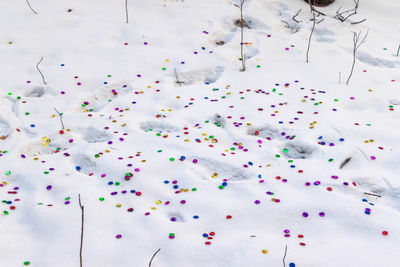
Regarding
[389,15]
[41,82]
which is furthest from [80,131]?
[389,15]

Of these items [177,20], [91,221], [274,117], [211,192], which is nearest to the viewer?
[91,221]

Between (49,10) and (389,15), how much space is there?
14.7 ft

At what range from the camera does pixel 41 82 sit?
414cm

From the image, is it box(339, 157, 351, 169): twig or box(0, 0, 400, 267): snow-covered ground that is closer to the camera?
box(0, 0, 400, 267): snow-covered ground

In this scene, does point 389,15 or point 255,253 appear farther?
point 389,15

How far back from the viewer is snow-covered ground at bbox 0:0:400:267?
247cm

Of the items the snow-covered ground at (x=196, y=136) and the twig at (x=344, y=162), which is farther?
the twig at (x=344, y=162)

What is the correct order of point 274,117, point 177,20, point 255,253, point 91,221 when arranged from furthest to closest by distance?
point 177,20 < point 274,117 < point 91,221 < point 255,253

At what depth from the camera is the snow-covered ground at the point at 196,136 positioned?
8.09 feet

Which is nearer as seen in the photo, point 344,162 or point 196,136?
point 344,162

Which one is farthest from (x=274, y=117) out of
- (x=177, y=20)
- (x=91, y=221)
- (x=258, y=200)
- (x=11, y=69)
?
(x=11, y=69)

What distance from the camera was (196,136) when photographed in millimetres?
3428

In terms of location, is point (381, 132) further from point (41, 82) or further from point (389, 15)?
point (41, 82)

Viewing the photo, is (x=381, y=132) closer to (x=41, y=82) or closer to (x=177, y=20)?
(x=177, y=20)
